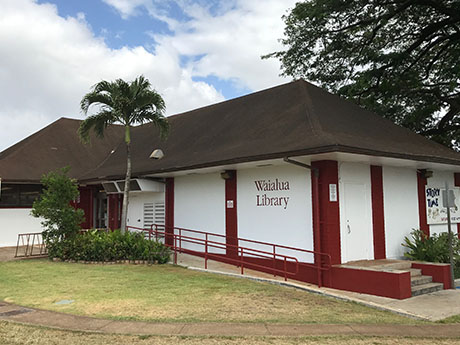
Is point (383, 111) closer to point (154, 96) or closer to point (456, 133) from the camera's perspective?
point (456, 133)

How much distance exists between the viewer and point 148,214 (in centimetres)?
1688

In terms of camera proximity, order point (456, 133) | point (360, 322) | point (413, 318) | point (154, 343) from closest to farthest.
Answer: point (154, 343) → point (360, 322) → point (413, 318) → point (456, 133)

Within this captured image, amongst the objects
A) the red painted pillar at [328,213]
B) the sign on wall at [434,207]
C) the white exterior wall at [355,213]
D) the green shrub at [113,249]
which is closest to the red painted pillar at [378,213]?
the white exterior wall at [355,213]

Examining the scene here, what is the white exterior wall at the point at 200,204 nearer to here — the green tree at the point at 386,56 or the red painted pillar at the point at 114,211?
the red painted pillar at the point at 114,211

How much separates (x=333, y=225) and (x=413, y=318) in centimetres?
341

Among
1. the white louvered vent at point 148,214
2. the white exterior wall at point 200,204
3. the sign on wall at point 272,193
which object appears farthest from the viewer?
the white louvered vent at point 148,214

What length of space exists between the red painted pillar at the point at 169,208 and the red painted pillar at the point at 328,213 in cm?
668

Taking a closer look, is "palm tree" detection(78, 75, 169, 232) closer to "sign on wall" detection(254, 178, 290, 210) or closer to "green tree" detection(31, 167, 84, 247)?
"green tree" detection(31, 167, 84, 247)

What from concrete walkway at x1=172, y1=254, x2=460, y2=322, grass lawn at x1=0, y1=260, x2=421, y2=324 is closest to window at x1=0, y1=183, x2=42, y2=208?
grass lawn at x1=0, y1=260, x2=421, y2=324

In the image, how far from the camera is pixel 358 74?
20.0 metres

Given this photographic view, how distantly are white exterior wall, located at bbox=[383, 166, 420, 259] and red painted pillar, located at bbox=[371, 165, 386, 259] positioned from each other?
182 mm

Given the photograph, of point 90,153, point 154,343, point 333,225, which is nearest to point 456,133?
point 333,225

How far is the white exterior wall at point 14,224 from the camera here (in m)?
18.4

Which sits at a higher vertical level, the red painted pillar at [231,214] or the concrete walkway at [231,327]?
the red painted pillar at [231,214]
